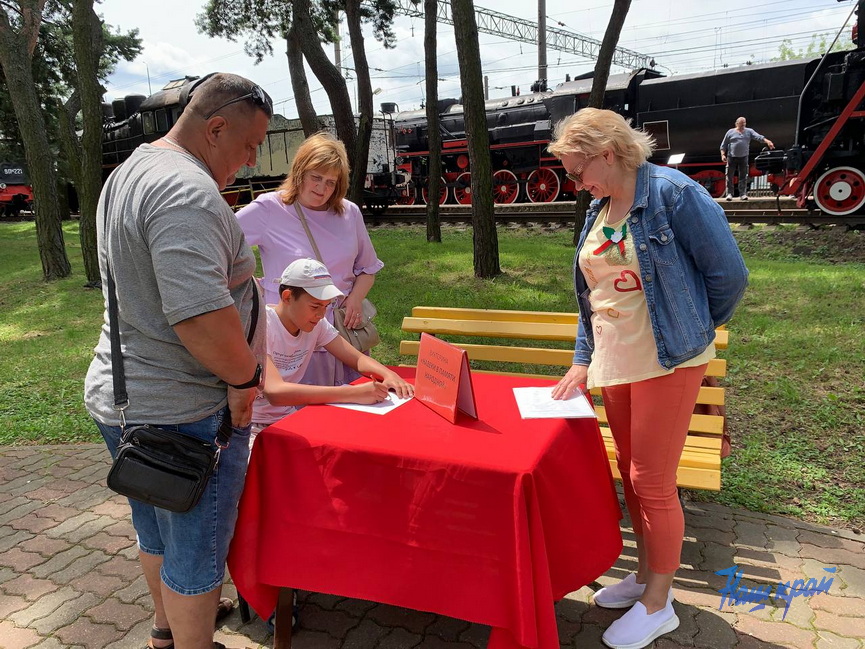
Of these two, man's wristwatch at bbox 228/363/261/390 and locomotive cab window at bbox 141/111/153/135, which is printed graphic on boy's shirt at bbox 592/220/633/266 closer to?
man's wristwatch at bbox 228/363/261/390

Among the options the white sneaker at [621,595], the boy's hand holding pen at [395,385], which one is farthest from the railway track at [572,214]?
the boy's hand holding pen at [395,385]

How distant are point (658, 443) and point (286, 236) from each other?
1946 mm

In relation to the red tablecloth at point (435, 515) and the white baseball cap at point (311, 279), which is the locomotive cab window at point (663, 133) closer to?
the white baseball cap at point (311, 279)

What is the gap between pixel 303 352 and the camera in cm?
282

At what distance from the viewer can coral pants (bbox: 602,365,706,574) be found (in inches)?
87.2

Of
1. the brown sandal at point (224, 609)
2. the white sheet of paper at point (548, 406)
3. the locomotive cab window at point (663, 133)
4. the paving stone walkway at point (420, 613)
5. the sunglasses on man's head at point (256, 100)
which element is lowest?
the paving stone walkway at point (420, 613)

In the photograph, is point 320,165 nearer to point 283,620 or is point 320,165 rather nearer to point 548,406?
point 548,406

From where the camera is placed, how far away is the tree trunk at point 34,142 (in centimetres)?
1041

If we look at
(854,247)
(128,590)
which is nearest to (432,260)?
(854,247)

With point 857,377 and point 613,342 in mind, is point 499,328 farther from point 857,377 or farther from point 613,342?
point 857,377

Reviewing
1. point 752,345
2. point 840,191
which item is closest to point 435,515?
point 752,345

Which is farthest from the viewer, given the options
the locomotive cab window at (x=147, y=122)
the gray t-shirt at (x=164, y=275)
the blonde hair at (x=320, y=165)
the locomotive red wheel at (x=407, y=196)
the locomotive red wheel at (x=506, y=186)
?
the locomotive red wheel at (x=407, y=196)

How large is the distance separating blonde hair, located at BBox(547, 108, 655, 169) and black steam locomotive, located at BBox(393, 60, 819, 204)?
517 inches

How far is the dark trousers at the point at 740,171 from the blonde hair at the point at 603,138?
1345 centimetres
